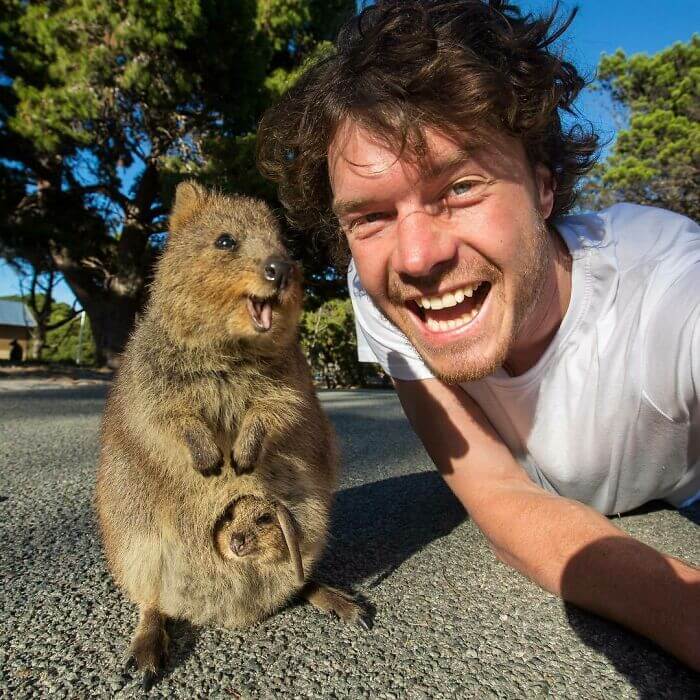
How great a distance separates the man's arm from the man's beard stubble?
282mm

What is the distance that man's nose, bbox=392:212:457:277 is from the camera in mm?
1469

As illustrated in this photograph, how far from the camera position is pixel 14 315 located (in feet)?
95.3

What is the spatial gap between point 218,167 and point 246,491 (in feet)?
21.8

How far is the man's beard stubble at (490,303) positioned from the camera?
1.53 m

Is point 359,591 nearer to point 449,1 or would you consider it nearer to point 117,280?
point 449,1

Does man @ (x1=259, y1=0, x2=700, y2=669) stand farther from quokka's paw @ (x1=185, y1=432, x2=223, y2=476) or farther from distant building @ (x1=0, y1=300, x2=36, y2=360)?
distant building @ (x1=0, y1=300, x2=36, y2=360)

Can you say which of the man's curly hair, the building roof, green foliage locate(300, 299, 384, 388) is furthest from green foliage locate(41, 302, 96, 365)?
the man's curly hair

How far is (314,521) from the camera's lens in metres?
1.33

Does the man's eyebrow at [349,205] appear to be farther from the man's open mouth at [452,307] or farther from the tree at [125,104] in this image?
the tree at [125,104]

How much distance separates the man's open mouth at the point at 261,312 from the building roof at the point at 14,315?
1145 inches

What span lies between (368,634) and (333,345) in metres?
10.4

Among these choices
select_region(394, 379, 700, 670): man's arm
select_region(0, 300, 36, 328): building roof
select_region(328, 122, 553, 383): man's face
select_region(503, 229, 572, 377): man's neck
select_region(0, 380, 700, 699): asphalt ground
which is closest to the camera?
select_region(0, 380, 700, 699): asphalt ground

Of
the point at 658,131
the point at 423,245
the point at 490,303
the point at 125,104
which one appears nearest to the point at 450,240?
the point at 423,245

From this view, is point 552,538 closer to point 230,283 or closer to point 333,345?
point 230,283
